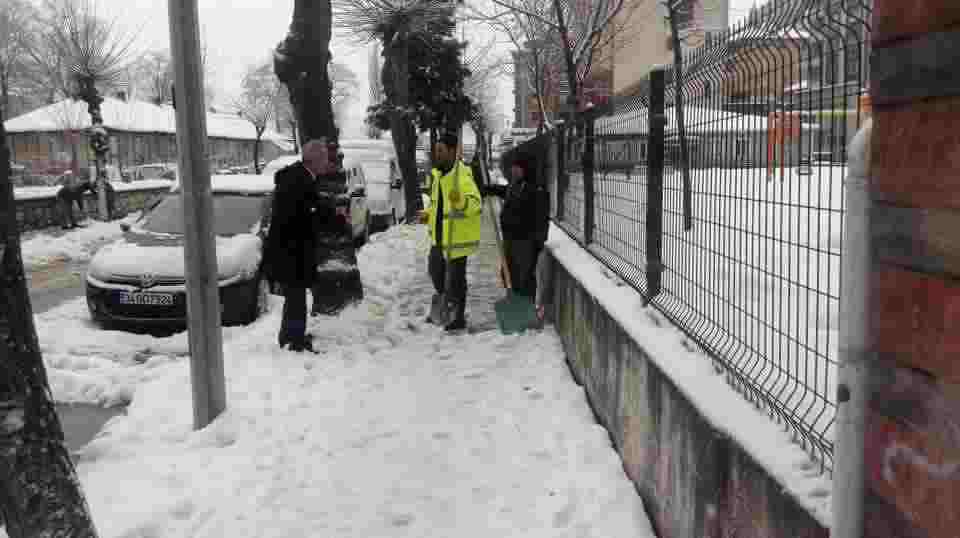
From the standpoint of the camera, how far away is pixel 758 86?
2.84m

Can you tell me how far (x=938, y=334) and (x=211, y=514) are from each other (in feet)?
11.5

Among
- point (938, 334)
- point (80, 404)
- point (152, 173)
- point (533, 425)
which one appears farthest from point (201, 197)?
point (152, 173)

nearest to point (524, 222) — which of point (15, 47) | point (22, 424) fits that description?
point (22, 424)

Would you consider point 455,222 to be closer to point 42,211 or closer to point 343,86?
point 42,211

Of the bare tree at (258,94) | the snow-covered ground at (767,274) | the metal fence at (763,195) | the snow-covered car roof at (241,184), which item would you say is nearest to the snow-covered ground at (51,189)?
the snow-covered car roof at (241,184)

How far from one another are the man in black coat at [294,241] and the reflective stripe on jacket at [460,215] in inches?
54.4

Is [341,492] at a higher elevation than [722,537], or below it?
below

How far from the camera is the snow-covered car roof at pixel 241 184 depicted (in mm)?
10859

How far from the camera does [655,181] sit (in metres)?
4.46

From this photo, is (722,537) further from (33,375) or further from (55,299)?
(55,299)

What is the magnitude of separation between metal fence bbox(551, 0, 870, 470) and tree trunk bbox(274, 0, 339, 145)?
5399 mm

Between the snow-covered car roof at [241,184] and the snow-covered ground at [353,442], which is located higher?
the snow-covered car roof at [241,184]

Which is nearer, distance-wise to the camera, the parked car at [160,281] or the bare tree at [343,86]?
the parked car at [160,281]

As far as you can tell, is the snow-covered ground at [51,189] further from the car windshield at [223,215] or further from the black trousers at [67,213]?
the car windshield at [223,215]
